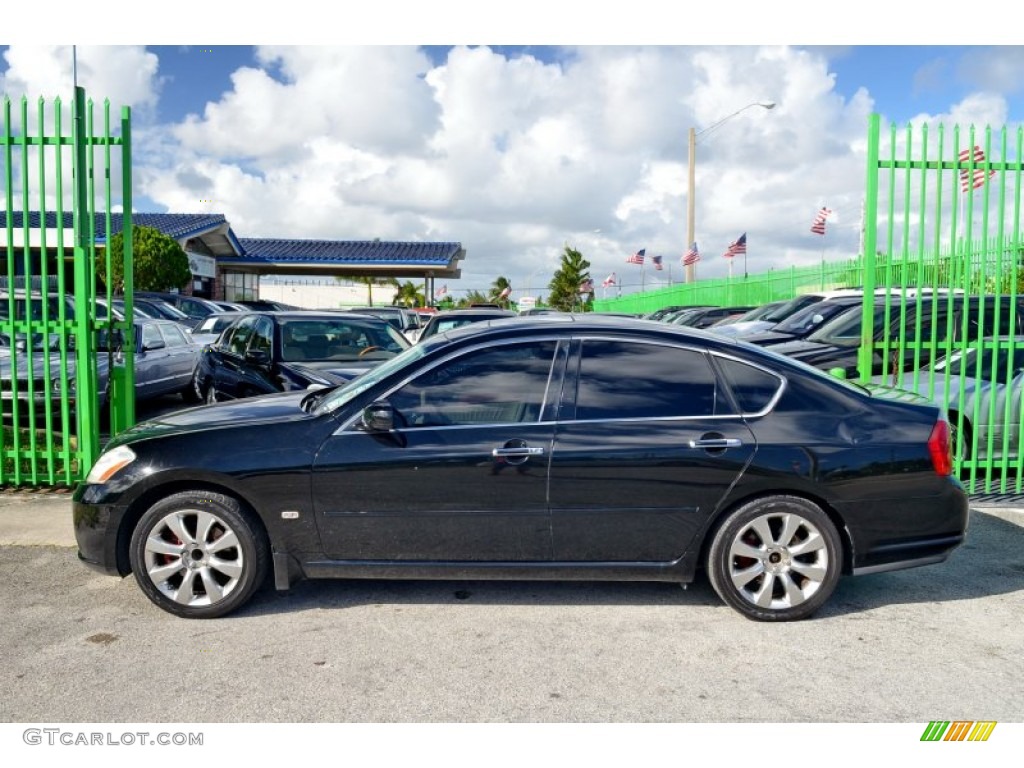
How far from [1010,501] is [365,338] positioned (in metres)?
6.43

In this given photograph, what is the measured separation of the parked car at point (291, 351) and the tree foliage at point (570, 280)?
215 feet

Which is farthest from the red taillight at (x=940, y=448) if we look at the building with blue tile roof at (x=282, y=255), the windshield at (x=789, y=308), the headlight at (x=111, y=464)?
the building with blue tile roof at (x=282, y=255)

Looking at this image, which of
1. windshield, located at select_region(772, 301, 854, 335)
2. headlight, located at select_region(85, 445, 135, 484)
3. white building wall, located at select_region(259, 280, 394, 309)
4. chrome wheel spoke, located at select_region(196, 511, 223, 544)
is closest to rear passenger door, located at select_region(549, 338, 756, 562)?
chrome wheel spoke, located at select_region(196, 511, 223, 544)

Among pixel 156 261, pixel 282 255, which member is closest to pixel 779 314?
pixel 156 261

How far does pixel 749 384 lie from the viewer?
4.79m

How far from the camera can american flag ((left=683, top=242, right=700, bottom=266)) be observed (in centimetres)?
3194

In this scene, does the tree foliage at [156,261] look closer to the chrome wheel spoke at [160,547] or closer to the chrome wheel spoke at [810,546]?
A: the chrome wheel spoke at [160,547]

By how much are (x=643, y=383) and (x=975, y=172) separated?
14.2 feet

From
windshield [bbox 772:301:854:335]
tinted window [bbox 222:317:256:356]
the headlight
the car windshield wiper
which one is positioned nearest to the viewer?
the headlight

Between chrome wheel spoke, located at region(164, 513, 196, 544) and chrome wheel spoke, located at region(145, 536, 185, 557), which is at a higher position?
chrome wheel spoke, located at region(164, 513, 196, 544)

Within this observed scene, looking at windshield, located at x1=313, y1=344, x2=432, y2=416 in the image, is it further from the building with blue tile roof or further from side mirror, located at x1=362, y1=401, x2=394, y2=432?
the building with blue tile roof

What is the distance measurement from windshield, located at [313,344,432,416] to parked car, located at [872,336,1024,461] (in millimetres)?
4031

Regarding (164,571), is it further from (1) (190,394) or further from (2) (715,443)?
(1) (190,394)

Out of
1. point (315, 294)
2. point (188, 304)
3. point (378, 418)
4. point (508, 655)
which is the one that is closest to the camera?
point (508, 655)
